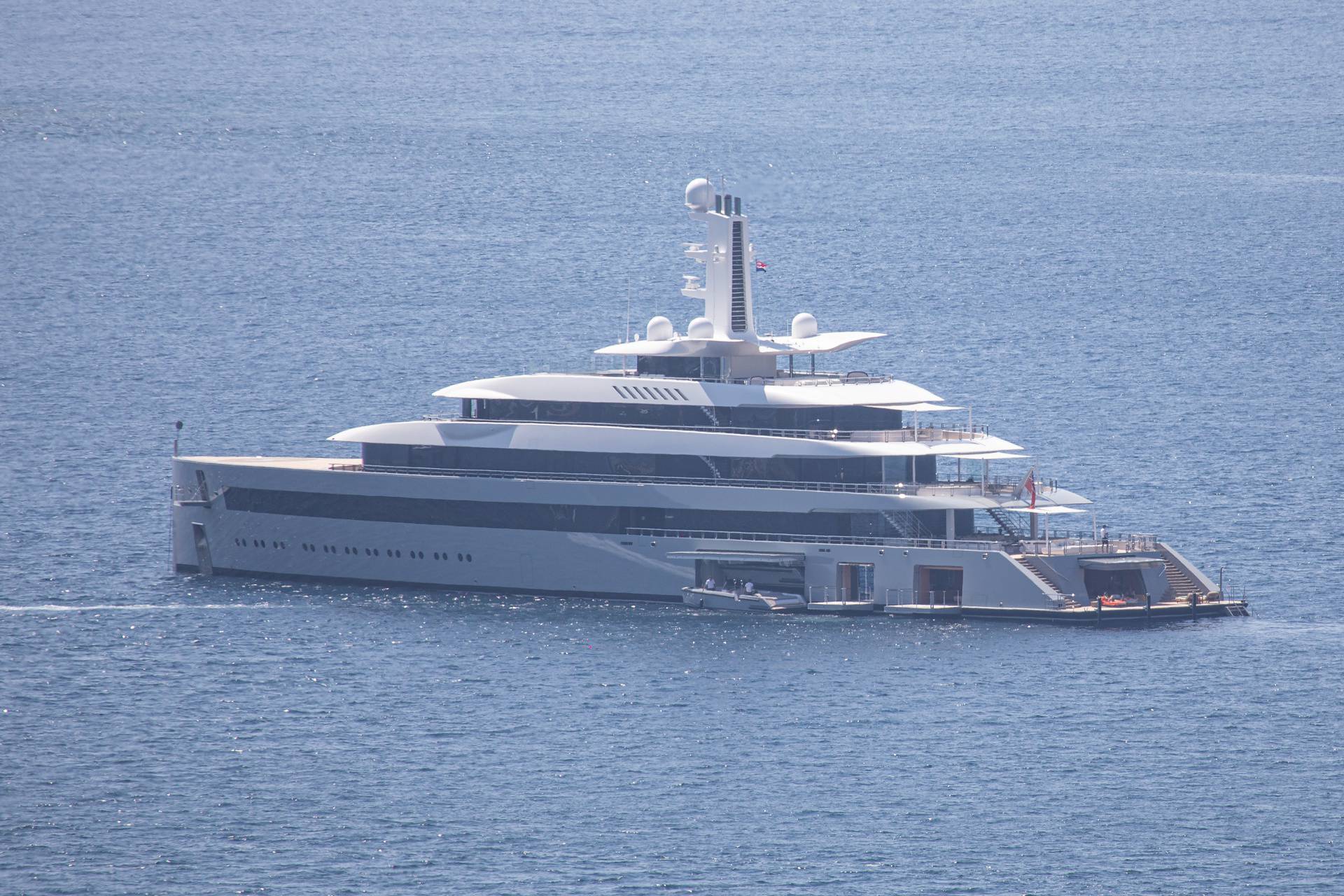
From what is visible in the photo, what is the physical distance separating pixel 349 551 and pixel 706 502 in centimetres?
1190

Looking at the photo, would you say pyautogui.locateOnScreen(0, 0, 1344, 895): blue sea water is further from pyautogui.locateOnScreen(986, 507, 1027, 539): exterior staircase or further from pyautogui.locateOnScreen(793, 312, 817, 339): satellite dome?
pyautogui.locateOnScreen(793, 312, 817, 339): satellite dome

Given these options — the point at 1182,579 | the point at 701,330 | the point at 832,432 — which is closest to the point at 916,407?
the point at 832,432

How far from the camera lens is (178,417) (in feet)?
367

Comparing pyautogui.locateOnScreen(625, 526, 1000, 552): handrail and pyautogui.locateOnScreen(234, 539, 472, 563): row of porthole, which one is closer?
pyautogui.locateOnScreen(625, 526, 1000, 552): handrail

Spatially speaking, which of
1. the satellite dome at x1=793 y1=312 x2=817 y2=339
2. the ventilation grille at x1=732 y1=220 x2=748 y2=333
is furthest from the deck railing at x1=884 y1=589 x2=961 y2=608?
the ventilation grille at x1=732 y1=220 x2=748 y2=333

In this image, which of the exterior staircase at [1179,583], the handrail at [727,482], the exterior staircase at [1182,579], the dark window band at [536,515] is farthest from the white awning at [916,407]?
the exterior staircase at [1179,583]

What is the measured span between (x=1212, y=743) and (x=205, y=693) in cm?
2654

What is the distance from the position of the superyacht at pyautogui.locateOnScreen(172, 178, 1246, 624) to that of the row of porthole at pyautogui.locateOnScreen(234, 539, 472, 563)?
9cm


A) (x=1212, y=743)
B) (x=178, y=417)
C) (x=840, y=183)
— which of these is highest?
(x=840, y=183)

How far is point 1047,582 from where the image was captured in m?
81.6

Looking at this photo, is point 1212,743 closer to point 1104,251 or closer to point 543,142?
point 1104,251

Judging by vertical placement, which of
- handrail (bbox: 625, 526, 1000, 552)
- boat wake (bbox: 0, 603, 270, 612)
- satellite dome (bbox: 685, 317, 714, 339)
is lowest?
boat wake (bbox: 0, 603, 270, 612)

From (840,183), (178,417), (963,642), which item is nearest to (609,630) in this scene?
(963,642)

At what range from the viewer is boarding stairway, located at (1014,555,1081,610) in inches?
3189
